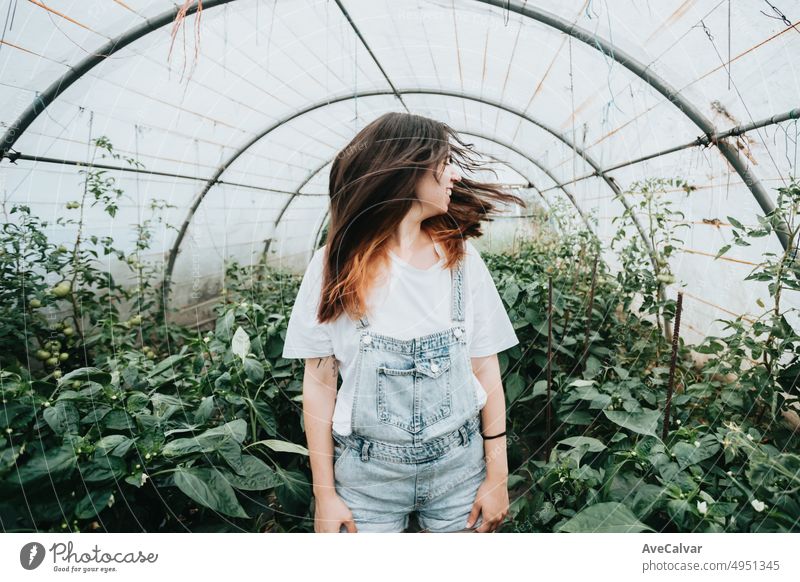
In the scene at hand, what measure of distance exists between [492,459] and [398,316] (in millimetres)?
320

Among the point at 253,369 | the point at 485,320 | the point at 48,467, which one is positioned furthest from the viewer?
the point at 253,369

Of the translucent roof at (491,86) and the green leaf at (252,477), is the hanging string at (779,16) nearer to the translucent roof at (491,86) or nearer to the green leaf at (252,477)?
the translucent roof at (491,86)

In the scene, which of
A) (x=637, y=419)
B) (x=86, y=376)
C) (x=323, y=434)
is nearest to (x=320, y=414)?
(x=323, y=434)

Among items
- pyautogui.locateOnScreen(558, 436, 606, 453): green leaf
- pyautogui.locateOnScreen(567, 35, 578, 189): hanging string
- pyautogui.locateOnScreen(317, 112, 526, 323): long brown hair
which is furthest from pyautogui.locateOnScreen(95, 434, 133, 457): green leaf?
pyautogui.locateOnScreen(567, 35, 578, 189): hanging string

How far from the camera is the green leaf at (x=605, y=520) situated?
0.60 m

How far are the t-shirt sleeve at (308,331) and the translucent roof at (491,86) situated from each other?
0.33 metres

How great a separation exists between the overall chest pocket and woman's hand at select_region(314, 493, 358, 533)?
17cm

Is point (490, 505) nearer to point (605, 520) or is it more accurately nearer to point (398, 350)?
point (605, 520)

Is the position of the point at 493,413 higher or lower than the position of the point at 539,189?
lower

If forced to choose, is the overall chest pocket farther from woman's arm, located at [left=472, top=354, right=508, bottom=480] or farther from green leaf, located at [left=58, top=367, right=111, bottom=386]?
green leaf, located at [left=58, top=367, right=111, bottom=386]

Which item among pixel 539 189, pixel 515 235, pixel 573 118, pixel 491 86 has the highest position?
pixel 491 86

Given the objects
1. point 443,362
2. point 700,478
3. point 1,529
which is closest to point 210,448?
point 1,529

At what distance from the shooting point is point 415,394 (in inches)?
26.2
